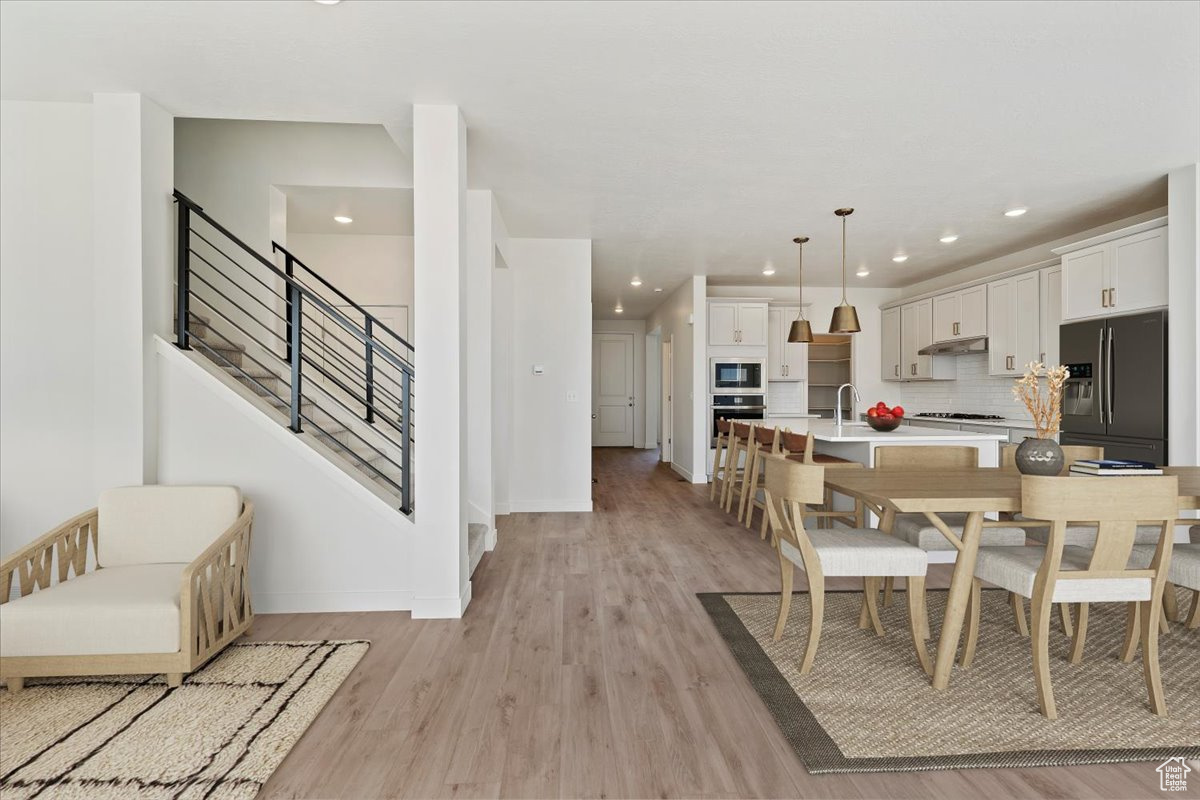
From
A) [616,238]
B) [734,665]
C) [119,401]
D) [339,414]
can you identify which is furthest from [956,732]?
[616,238]

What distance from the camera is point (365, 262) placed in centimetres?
578

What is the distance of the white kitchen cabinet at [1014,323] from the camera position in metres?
5.64

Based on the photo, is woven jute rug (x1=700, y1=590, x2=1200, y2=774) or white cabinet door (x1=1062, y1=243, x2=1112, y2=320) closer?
woven jute rug (x1=700, y1=590, x2=1200, y2=774)

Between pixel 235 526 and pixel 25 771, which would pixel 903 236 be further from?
pixel 25 771

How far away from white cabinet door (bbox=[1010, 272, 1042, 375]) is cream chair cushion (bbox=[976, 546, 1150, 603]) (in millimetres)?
4123

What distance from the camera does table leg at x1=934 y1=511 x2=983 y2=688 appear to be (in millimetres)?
2172

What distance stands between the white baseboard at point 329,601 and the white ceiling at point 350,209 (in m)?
2.85

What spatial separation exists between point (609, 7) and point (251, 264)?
3.39m

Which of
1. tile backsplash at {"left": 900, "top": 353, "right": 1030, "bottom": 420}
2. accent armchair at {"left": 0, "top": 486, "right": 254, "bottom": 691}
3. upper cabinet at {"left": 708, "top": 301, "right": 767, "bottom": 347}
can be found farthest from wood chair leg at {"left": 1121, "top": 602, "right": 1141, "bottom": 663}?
upper cabinet at {"left": 708, "top": 301, "right": 767, "bottom": 347}

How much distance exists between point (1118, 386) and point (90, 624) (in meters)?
6.06

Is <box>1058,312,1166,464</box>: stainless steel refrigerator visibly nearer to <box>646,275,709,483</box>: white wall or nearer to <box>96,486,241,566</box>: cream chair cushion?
<box>646,275,709,483</box>: white wall

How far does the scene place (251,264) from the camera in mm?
4281

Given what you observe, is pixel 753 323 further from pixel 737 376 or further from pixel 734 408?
pixel 734 408

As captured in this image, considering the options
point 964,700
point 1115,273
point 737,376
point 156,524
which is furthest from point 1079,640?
point 737,376
